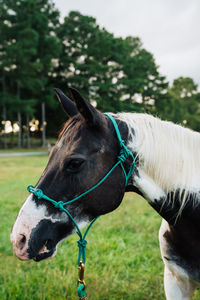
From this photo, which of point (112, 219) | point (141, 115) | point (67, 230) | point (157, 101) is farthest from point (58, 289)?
point (157, 101)

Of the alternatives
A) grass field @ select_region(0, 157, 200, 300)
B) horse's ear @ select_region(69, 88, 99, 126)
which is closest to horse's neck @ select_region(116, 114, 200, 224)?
horse's ear @ select_region(69, 88, 99, 126)

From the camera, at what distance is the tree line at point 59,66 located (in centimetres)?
2664

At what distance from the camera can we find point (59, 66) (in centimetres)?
3369

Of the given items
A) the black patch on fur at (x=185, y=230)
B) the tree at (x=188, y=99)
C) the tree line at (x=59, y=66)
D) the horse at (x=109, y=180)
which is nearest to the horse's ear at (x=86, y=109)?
the horse at (x=109, y=180)

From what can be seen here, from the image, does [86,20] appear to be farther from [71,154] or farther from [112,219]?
[71,154]

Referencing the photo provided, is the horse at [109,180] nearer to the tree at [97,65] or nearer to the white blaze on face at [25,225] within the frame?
the white blaze on face at [25,225]

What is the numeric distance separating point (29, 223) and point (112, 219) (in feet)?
13.8

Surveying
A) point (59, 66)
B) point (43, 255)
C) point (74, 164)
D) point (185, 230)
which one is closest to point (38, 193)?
point (74, 164)

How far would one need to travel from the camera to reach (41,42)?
2902 centimetres

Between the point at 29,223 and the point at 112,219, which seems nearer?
the point at 29,223

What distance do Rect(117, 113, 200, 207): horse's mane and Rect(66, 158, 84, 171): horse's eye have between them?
1.26 ft

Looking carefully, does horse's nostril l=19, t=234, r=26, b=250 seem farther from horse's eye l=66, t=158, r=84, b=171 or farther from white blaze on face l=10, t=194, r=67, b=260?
horse's eye l=66, t=158, r=84, b=171

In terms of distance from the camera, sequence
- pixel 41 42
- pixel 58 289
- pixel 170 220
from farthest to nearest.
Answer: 1. pixel 41 42
2. pixel 58 289
3. pixel 170 220

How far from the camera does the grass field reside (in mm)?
2803
